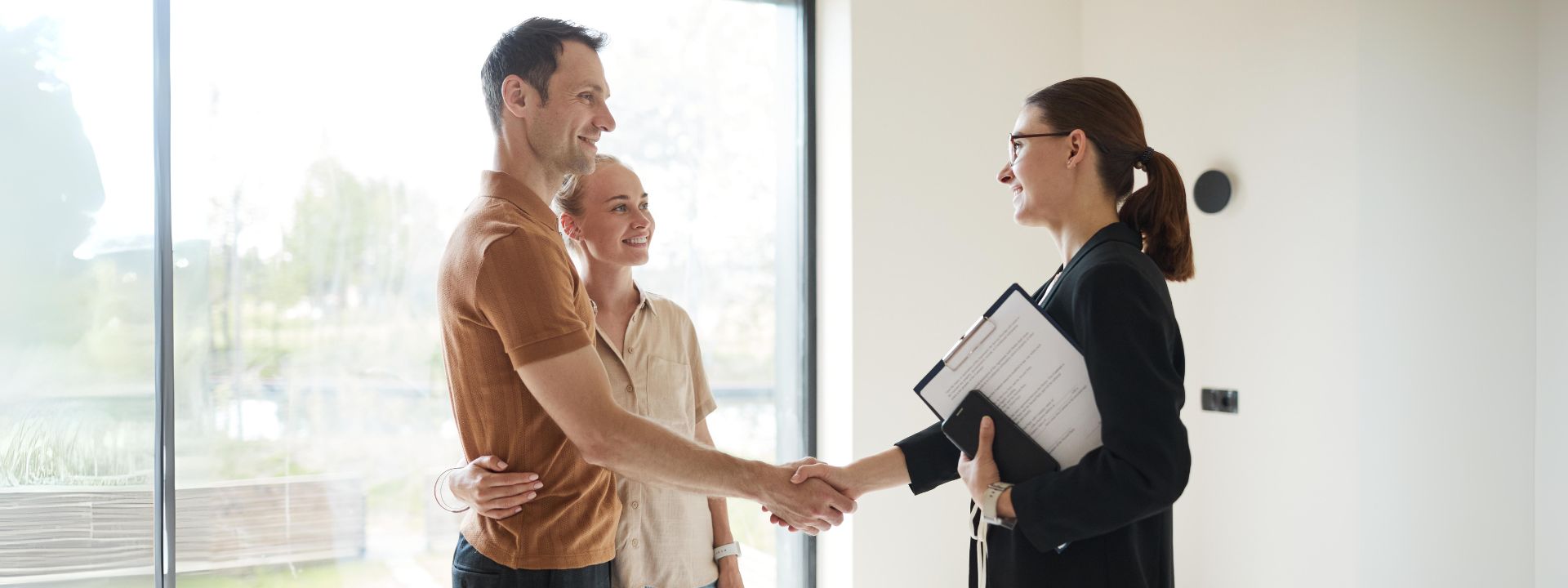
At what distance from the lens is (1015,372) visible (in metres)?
1.46

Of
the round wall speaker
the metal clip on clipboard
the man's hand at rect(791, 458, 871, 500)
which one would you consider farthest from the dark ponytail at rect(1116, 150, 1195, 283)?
the round wall speaker

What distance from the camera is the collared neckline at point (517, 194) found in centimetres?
159

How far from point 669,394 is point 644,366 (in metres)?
0.08

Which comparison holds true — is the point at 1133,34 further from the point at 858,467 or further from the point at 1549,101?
the point at 858,467

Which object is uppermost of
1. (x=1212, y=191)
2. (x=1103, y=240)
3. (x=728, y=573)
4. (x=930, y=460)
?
(x=1212, y=191)

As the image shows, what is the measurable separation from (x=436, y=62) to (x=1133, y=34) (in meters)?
2.13

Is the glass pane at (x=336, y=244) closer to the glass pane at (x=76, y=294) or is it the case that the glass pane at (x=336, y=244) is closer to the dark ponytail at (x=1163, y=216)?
the glass pane at (x=76, y=294)

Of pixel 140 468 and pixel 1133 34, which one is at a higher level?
pixel 1133 34

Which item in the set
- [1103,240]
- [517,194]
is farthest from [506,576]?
[1103,240]

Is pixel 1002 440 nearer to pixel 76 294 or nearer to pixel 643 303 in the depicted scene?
pixel 643 303

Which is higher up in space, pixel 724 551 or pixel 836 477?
pixel 836 477

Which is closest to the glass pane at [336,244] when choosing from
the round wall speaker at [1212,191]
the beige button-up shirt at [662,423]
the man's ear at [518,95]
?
the beige button-up shirt at [662,423]

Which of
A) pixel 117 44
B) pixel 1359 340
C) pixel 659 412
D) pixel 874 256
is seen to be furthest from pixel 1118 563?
pixel 117 44

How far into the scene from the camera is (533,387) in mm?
1474
